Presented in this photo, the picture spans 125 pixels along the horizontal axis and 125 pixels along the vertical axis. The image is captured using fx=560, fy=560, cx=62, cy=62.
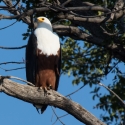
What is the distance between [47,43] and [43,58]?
18cm

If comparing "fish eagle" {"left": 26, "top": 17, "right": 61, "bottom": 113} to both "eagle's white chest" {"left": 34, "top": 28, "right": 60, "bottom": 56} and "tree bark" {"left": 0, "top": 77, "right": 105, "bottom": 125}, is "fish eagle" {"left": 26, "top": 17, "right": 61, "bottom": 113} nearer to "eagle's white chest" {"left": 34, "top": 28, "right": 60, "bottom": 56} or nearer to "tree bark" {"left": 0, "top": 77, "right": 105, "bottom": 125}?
"eagle's white chest" {"left": 34, "top": 28, "right": 60, "bottom": 56}

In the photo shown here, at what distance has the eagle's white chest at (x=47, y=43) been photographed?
6.30 m

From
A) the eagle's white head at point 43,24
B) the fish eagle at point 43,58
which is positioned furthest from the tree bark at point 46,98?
the eagle's white head at point 43,24

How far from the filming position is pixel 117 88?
28.8 feet

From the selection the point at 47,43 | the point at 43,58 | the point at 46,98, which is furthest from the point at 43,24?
the point at 46,98

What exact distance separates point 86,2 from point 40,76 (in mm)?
1423

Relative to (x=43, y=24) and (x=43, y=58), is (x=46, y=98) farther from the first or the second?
(x=43, y=24)

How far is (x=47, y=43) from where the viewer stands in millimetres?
6324

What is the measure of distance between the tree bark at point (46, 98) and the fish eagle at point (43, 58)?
110cm

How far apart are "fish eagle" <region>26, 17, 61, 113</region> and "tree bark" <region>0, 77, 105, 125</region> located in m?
1.10

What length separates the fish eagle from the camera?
6.31m

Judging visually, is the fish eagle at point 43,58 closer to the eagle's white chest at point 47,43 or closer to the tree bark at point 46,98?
the eagle's white chest at point 47,43

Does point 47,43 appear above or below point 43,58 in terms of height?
above

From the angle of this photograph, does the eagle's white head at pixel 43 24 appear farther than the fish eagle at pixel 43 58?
Yes
